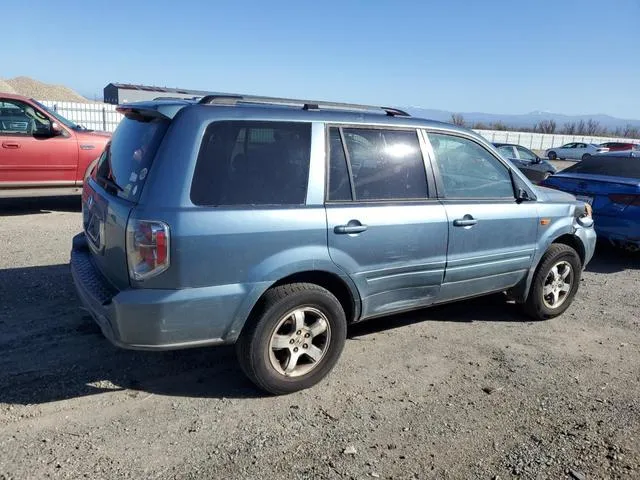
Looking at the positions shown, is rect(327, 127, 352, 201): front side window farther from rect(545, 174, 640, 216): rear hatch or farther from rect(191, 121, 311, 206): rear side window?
rect(545, 174, 640, 216): rear hatch

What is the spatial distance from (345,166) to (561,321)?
115 inches

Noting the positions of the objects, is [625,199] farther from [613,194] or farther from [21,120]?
[21,120]

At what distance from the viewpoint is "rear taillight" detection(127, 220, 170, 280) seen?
297 centimetres

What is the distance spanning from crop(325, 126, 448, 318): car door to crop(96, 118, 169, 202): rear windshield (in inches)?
44.0

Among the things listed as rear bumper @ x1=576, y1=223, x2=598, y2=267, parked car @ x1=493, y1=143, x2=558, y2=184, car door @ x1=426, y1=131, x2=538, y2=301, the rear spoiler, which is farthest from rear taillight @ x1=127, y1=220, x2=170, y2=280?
parked car @ x1=493, y1=143, x2=558, y2=184

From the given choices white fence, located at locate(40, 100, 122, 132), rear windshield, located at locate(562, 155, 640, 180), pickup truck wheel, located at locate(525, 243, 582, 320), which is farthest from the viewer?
white fence, located at locate(40, 100, 122, 132)

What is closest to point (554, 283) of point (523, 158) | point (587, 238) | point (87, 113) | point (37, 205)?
point (587, 238)

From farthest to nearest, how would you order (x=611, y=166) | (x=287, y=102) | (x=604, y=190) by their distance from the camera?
(x=611, y=166)
(x=604, y=190)
(x=287, y=102)

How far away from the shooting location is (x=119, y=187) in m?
3.40

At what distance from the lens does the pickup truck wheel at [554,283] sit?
4.98 meters

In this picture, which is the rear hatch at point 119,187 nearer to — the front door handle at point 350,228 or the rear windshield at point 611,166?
the front door handle at point 350,228

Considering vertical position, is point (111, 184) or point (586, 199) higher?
point (111, 184)

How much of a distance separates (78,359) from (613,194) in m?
6.75

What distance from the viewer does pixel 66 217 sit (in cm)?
843
